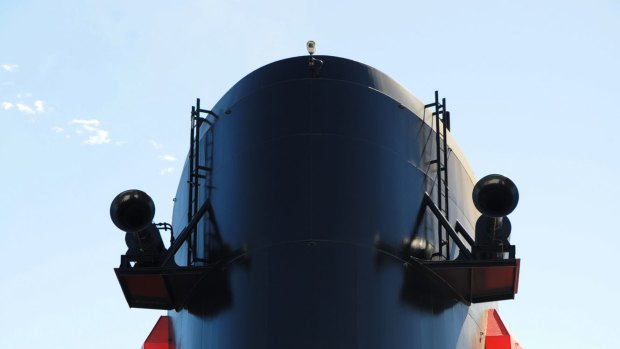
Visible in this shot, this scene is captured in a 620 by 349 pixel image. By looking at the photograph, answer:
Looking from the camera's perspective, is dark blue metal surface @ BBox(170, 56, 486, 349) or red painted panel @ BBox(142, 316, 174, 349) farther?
red painted panel @ BBox(142, 316, 174, 349)

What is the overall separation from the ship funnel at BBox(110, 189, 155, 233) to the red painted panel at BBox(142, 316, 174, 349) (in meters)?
3.86

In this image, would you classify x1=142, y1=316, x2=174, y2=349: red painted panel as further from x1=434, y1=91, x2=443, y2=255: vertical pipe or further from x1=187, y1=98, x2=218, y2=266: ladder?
x1=434, y1=91, x2=443, y2=255: vertical pipe

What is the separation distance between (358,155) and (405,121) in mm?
1346

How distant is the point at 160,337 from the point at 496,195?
6870 mm

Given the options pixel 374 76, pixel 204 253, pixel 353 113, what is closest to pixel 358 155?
pixel 353 113

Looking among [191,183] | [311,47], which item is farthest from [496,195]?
[191,183]

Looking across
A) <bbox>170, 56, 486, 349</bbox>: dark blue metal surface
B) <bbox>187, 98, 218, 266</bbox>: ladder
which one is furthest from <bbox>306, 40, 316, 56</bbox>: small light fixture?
<bbox>187, 98, 218, 266</bbox>: ladder

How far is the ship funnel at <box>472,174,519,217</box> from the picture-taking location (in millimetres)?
12297

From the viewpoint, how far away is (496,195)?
12.3 m

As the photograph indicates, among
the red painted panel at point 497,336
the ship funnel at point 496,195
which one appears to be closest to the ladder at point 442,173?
the ship funnel at point 496,195

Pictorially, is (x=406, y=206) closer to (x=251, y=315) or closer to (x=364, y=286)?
(x=364, y=286)

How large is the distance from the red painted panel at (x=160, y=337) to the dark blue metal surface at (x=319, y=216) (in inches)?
80.1

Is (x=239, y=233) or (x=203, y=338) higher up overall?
(x=239, y=233)

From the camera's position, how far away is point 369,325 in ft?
38.5
